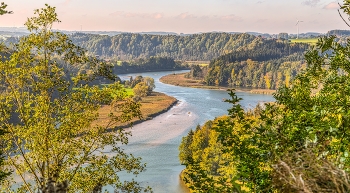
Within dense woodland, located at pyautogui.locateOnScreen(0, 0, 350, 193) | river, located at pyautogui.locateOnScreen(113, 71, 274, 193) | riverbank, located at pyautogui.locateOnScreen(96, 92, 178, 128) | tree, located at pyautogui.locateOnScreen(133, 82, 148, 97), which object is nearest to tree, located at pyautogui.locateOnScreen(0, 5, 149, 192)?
dense woodland, located at pyautogui.locateOnScreen(0, 0, 350, 193)

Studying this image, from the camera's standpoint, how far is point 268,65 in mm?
131500

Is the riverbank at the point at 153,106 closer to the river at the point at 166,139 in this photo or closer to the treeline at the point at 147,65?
the river at the point at 166,139

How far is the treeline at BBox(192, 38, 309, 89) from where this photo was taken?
387 ft

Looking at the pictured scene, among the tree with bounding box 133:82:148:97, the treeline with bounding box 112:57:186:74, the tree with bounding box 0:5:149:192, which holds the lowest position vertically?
the tree with bounding box 133:82:148:97

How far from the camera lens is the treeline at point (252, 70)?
4639 inches

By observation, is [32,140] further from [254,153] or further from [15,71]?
[254,153]

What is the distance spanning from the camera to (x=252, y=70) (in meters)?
129

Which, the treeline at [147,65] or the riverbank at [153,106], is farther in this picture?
the treeline at [147,65]

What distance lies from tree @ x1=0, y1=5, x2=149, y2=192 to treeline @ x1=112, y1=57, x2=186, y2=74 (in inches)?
5590

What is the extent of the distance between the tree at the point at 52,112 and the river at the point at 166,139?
20.8m

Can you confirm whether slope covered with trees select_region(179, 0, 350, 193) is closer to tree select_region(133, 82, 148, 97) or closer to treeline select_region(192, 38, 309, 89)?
tree select_region(133, 82, 148, 97)

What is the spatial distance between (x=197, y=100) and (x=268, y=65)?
6448 cm

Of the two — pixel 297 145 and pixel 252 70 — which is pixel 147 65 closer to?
pixel 252 70

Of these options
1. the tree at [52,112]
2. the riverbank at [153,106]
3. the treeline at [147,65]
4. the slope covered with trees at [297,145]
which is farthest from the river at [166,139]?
the treeline at [147,65]
